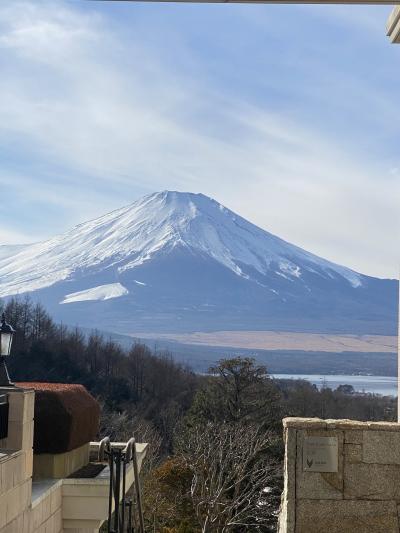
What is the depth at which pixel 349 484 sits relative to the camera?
7.05m

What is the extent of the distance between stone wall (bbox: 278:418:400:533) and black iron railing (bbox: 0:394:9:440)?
7.62 ft

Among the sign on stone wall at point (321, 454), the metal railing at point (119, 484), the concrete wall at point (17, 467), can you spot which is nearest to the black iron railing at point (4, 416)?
the concrete wall at point (17, 467)

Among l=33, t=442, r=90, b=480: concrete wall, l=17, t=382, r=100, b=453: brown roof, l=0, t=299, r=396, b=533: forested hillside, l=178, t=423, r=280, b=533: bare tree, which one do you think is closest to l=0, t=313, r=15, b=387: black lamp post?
l=17, t=382, r=100, b=453: brown roof

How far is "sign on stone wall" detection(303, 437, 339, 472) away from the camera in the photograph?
23.1 feet

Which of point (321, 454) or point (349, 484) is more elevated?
point (321, 454)

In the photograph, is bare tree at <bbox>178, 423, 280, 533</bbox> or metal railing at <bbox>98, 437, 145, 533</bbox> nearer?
metal railing at <bbox>98, 437, 145, 533</bbox>

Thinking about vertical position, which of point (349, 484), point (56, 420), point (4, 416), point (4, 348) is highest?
point (4, 348)

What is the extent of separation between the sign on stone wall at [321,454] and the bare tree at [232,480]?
10281mm

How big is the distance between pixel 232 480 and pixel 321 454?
48.6 ft

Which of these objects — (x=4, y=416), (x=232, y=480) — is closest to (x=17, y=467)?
(x=4, y=416)

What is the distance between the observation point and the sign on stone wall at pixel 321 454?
7.04 meters

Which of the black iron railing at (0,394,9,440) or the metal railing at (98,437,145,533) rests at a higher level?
the black iron railing at (0,394,9,440)

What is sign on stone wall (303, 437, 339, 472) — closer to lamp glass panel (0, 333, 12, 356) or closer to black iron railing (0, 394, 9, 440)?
black iron railing (0, 394, 9, 440)

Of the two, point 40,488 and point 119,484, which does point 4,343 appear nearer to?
point 40,488
